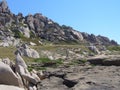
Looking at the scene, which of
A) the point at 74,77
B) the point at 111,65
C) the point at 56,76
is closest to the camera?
the point at 74,77

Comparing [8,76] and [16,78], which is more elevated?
[8,76]

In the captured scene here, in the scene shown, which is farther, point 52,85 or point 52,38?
point 52,38

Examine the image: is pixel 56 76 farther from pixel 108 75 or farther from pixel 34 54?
pixel 34 54

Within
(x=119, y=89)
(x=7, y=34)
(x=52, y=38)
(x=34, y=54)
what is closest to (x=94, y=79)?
(x=119, y=89)

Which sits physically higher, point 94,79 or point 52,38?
point 52,38

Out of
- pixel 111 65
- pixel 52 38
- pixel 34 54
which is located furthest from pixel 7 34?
pixel 111 65

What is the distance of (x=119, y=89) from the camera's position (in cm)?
2527

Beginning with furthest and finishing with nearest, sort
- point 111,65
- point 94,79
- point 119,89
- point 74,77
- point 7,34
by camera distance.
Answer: point 7,34, point 111,65, point 74,77, point 94,79, point 119,89

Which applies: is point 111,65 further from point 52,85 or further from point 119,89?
point 119,89

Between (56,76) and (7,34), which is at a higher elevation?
(7,34)

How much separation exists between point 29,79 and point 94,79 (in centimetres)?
549

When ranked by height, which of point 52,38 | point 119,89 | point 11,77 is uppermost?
point 52,38

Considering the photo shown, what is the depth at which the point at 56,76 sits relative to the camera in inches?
1345

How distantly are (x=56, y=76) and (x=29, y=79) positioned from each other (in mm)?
5422
